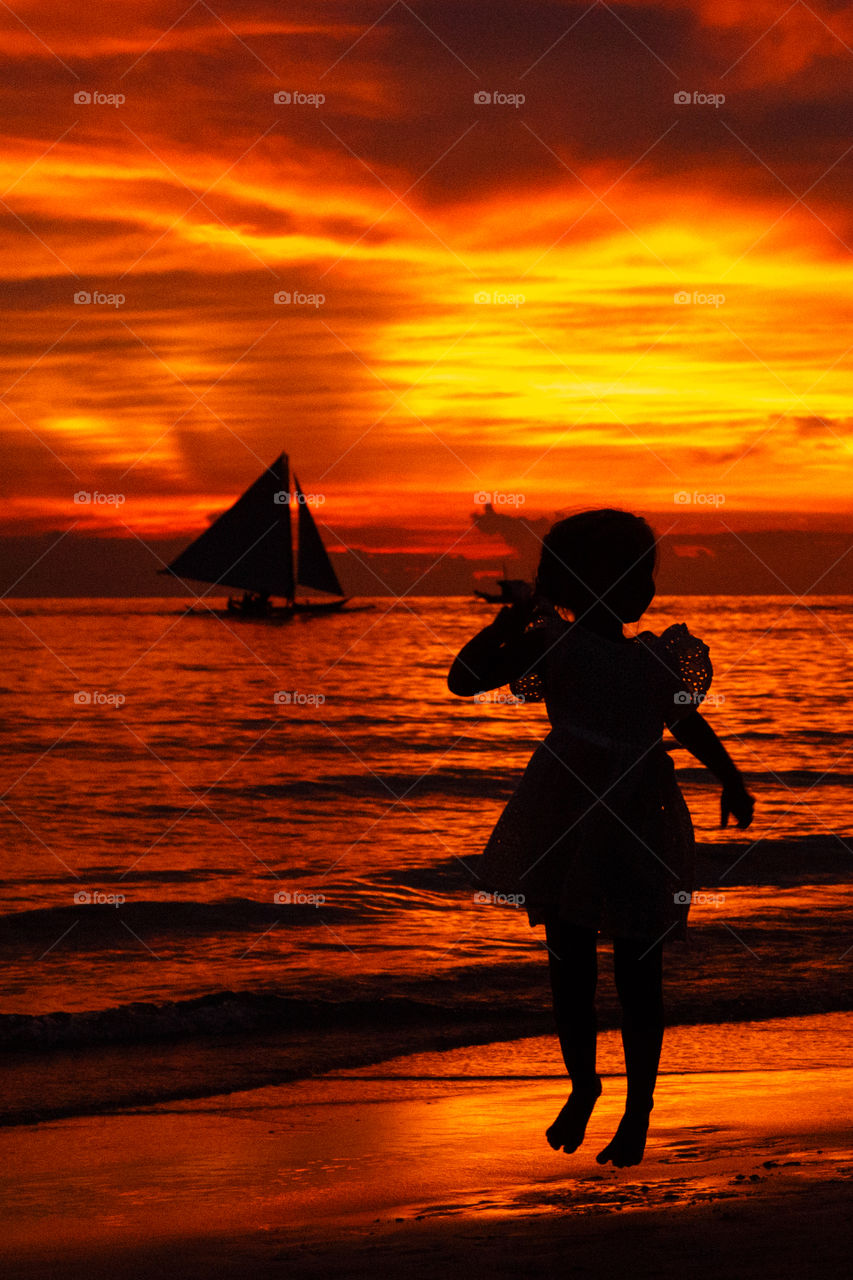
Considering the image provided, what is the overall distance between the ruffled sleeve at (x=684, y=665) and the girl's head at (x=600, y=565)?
0.35 ft

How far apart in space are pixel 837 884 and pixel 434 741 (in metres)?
16.6

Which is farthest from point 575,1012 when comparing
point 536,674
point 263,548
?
point 263,548

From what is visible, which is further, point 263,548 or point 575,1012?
point 263,548

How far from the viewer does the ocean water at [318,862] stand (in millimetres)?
8219

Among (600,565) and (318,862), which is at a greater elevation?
(600,565)

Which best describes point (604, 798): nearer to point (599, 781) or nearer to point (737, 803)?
point (599, 781)

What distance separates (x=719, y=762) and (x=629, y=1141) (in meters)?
1.05

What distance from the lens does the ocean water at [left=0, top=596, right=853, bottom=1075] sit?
324 inches

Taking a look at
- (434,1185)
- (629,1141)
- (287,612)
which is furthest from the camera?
(287,612)

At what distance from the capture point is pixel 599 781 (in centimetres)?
338

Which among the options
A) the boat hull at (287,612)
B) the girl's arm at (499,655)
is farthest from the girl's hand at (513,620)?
the boat hull at (287,612)

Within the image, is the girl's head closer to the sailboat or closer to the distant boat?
the distant boat

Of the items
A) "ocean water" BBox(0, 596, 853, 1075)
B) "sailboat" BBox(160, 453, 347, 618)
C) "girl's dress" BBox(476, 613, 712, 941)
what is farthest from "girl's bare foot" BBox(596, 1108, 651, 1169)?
"sailboat" BBox(160, 453, 347, 618)

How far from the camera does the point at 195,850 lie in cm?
1493
